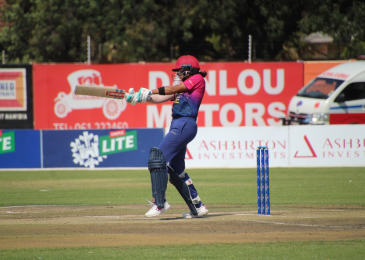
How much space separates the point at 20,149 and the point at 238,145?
7.56 metres

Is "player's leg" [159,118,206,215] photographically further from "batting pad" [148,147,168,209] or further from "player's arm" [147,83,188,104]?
"player's arm" [147,83,188,104]

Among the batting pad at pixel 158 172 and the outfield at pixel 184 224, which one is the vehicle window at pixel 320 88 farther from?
the batting pad at pixel 158 172

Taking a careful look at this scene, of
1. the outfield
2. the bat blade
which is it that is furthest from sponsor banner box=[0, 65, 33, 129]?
the bat blade

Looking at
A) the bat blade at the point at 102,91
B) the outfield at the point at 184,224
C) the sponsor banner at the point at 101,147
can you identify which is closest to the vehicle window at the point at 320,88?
the sponsor banner at the point at 101,147

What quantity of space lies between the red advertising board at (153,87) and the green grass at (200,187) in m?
5.77

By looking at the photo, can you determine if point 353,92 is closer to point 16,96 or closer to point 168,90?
point 16,96

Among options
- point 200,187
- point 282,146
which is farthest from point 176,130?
point 282,146

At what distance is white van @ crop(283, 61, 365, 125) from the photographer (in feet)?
65.8

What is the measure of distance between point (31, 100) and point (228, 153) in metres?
9.99

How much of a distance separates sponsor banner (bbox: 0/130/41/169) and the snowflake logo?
1.31 metres

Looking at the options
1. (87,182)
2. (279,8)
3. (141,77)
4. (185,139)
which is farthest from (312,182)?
(279,8)

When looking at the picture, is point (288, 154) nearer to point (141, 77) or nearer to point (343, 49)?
point (141, 77)

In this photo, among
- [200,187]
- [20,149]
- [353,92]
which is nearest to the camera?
[200,187]

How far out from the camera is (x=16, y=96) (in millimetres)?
23438
